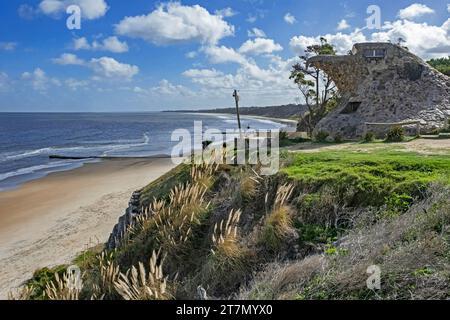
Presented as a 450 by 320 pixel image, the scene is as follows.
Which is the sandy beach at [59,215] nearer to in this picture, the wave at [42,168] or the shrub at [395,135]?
the wave at [42,168]

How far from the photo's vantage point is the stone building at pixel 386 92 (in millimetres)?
16062

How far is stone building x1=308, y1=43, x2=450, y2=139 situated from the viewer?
52.7 feet

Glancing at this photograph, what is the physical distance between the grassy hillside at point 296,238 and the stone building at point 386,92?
7914mm

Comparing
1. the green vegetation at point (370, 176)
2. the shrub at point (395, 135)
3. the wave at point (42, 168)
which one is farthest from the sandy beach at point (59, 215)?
the shrub at point (395, 135)

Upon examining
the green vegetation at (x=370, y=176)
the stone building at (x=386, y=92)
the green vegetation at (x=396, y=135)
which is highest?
the stone building at (x=386, y=92)

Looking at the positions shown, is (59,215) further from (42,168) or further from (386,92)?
(386,92)

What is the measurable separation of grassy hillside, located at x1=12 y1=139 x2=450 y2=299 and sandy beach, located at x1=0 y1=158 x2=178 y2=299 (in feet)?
7.19

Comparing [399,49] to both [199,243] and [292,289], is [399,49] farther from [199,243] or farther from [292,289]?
[292,289]

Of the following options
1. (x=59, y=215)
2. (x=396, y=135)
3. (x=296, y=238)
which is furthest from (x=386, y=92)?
(x=59, y=215)

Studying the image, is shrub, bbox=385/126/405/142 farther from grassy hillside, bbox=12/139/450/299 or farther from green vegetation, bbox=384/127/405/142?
grassy hillside, bbox=12/139/450/299

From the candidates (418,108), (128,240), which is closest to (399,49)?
(418,108)

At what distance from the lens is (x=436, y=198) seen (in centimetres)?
545

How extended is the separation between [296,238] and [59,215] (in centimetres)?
1255

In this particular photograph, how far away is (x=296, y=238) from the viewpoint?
6.16 meters
